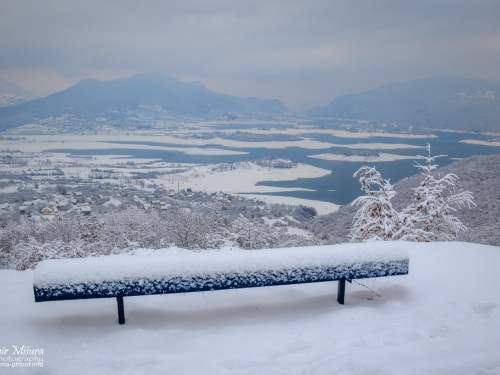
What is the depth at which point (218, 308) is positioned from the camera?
128 inches

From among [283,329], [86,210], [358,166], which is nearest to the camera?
[283,329]

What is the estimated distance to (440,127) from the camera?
87.8 feet

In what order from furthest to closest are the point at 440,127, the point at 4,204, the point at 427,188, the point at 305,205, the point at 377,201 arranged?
1. the point at 440,127
2. the point at 305,205
3. the point at 4,204
4. the point at 427,188
5. the point at 377,201

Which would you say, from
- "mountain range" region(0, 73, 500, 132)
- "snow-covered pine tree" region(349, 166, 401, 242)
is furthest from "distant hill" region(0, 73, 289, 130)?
"snow-covered pine tree" region(349, 166, 401, 242)

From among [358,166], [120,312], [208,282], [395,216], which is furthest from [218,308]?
[358,166]

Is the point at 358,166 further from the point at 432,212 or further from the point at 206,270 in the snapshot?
the point at 206,270

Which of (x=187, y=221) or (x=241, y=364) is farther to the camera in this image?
(x=187, y=221)

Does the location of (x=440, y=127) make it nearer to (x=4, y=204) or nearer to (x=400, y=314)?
(x=400, y=314)

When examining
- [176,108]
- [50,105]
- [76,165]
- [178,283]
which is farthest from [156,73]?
[178,283]

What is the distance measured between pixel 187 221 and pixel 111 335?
1135cm

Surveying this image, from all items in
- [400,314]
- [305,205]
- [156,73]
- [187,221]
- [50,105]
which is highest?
[156,73]

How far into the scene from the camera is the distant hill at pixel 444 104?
24.6m

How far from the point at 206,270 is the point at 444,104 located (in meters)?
33.8

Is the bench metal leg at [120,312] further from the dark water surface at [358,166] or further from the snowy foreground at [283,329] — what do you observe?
the dark water surface at [358,166]
